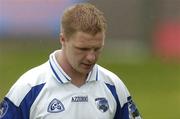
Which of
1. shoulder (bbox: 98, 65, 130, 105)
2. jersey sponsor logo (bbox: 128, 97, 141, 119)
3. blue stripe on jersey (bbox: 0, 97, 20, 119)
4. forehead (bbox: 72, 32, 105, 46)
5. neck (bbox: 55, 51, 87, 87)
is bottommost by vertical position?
jersey sponsor logo (bbox: 128, 97, 141, 119)

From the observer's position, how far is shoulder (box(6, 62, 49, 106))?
5031 millimetres

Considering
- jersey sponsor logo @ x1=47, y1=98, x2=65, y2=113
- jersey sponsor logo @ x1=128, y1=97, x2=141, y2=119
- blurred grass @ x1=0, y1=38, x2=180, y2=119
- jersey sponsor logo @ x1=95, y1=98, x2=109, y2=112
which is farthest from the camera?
blurred grass @ x1=0, y1=38, x2=180, y2=119

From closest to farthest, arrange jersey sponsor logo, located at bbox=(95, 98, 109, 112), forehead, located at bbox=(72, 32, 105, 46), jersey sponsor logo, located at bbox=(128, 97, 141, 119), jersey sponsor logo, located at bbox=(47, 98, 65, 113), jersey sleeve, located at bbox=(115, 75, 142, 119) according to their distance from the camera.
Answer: forehead, located at bbox=(72, 32, 105, 46)
jersey sponsor logo, located at bbox=(47, 98, 65, 113)
jersey sponsor logo, located at bbox=(95, 98, 109, 112)
jersey sleeve, located at bbox=(115, 75, 142, 119)
jersey sponsor logo, located at bbox=(128, 97, 141, 119)

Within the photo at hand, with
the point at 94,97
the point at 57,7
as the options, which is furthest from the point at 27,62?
the point at 94,97

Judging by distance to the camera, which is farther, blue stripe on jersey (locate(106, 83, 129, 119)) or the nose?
blue stripe on jersey (locate(106, 83, 129, 119))

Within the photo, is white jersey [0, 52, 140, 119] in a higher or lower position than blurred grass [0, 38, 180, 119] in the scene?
higher

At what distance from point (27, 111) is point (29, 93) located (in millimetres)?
106

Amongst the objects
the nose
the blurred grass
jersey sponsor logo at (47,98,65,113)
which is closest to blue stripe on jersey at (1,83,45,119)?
jersey sponsor logo at (47,98,65,113)

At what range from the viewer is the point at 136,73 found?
54.3ft

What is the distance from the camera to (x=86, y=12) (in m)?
5.01

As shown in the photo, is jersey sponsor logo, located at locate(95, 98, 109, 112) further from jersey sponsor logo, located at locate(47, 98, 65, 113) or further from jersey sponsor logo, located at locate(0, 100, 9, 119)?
jersey sponsor logo, located at locate(0, 100, 9, 119)

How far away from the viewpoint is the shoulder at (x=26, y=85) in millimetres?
5031

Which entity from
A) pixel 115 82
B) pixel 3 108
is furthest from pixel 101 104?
pixel 3 108

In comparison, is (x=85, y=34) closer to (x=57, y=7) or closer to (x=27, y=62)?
(x=27, y=62)
